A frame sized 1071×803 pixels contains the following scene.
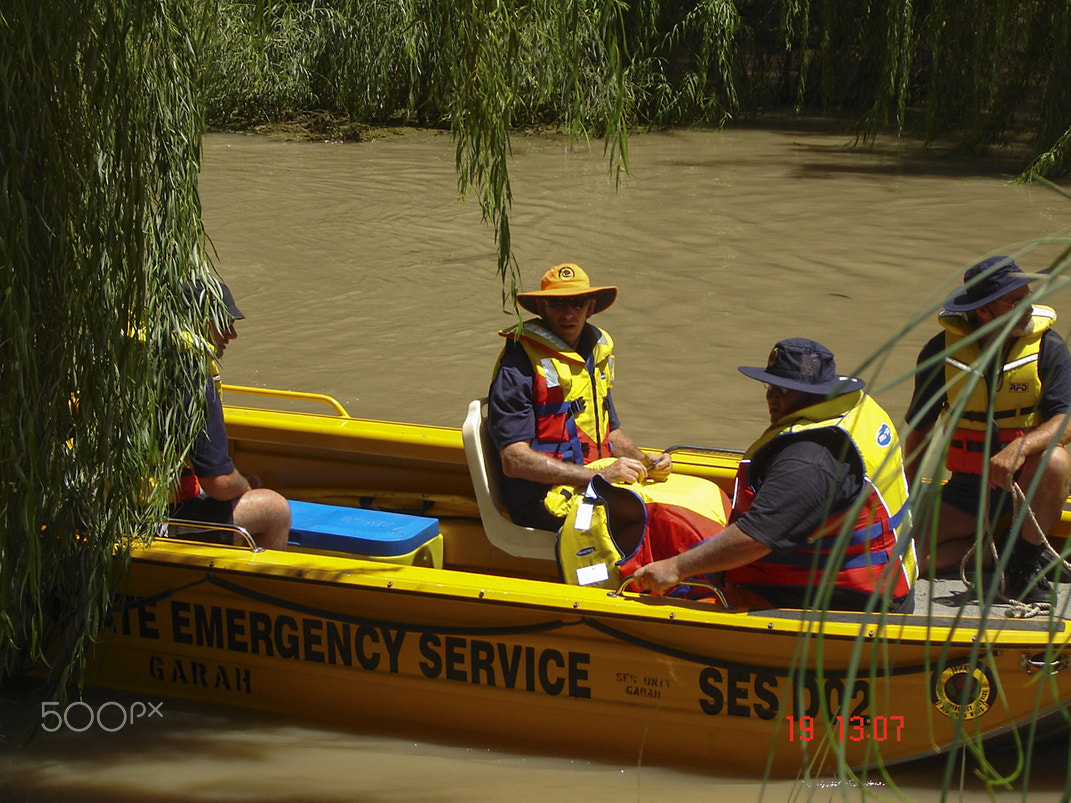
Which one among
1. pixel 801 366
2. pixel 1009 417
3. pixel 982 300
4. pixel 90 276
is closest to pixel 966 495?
pixel 1009 417

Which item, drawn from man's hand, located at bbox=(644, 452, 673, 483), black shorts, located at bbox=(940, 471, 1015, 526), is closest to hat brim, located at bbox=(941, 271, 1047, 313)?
black shorts, located at bbox=(940, 471, 1015, 526)

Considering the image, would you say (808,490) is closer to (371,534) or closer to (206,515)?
(371,534)

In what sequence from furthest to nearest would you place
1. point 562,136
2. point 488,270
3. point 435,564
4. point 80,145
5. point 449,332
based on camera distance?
point 562,136, point 488,270, point 449,332, point 435,564, point 80,145

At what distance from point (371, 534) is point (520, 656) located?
3.32 feet

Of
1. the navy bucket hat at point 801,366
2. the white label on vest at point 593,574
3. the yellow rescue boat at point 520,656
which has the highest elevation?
the navy bucket hat at point 801,366

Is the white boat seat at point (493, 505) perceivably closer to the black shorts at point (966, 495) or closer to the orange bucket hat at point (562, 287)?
the orange bucket hat at point (562, 287)

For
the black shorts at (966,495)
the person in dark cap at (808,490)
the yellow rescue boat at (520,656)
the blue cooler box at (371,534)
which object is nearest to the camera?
the person in dark cap at (808,490)

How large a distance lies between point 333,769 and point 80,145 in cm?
223

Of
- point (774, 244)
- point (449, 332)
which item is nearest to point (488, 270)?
point (449, 332)

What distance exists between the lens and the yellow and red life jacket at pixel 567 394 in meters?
4.33

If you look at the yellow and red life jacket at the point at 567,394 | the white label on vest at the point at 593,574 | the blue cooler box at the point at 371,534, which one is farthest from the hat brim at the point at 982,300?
the blue cooler box at the point at 371,534

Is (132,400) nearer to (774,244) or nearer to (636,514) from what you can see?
(636,514)

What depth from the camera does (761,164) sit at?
1516cm

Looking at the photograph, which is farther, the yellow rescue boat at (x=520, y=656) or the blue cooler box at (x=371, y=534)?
the blue cooler box at (x=371, y=534)
